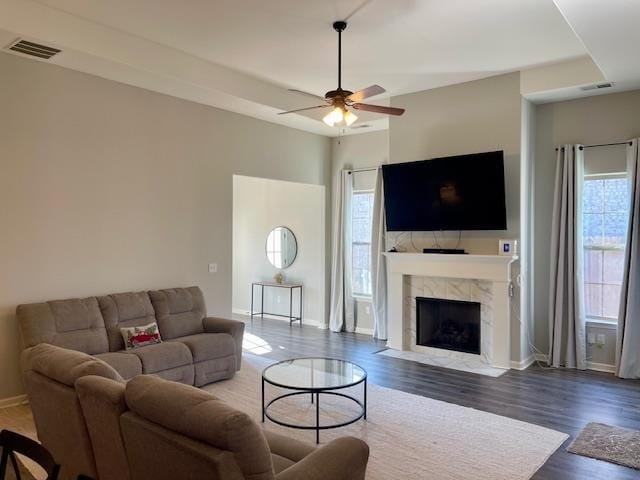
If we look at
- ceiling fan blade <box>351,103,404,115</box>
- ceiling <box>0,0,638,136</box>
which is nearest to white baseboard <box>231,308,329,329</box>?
ceiling <box>0,0,638,136</box>

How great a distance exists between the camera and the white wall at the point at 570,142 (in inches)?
214

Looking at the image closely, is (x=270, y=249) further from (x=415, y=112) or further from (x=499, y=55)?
(x=499, y=55)

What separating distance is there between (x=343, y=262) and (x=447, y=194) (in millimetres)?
2451

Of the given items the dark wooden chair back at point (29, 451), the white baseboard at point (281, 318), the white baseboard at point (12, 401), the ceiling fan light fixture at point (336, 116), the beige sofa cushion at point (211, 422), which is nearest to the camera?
the dark wooden chair back at point (29, 451)

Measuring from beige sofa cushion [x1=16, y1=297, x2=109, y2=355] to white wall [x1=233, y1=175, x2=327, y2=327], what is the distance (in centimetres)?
413

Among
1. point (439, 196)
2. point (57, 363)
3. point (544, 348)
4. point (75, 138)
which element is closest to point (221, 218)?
point (75, 138)

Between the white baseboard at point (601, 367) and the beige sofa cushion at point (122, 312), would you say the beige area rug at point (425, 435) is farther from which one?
the white baseboard at point (601, 367)

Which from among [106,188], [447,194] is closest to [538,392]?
[447,194]

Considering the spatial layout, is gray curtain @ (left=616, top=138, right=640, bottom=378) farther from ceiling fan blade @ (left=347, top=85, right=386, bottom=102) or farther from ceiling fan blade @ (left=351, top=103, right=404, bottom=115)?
ceiling fan blade @ (left=347, top=85, right=386, bottom=102)

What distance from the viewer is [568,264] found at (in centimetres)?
561

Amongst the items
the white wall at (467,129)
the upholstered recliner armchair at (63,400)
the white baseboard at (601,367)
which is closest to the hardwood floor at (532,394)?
the white baseboard at (601,367)

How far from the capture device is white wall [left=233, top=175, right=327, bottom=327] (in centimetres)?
834

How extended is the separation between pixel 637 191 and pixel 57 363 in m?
5.65

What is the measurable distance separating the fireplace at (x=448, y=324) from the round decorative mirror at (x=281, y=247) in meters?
2.96
